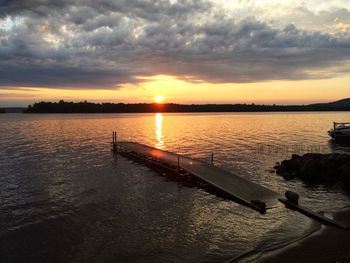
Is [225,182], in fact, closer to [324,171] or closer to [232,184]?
[232,184]

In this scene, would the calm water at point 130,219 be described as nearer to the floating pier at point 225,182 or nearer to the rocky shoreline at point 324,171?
the floating pier at point 225,182

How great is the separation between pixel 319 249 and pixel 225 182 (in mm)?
11543

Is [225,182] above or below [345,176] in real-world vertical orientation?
below

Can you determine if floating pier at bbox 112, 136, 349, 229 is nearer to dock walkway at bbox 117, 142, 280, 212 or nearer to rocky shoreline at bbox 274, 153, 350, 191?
dock walkway at bbox 117, 142, 280, 212

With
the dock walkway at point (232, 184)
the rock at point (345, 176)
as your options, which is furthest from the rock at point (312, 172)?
the dock walkway at point (232, 184)

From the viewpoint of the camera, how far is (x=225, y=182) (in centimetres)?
2589

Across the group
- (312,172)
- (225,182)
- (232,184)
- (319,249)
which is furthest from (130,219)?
(312,172)

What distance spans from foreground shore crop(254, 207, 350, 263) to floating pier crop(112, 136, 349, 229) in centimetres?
134

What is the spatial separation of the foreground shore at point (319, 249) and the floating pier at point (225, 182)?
1.34 m

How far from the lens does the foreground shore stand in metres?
13.7

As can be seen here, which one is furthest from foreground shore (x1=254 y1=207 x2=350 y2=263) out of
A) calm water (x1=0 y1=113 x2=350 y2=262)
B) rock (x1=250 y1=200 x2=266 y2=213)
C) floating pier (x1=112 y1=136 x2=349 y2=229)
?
rock (x1=250 y1=200 x2=266 y2=213)

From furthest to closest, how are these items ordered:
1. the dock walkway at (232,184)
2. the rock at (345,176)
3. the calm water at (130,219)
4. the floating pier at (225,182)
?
the rock at (345,176) → the dock walkway at (232,184) → the floating pier at (225,182) → the calm water at (130,219)

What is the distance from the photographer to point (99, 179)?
31016mm

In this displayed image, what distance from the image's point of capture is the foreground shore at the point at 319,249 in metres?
13.7
